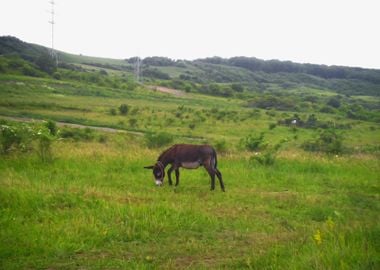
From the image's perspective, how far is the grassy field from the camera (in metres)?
7.00

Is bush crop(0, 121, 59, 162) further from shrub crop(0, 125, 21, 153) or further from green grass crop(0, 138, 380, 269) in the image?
green grass crop(0, 138, 380, 269)

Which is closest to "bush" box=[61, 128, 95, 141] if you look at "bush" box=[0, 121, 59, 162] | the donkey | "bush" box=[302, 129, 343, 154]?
"bush" box=[0, 121, 59, 162]

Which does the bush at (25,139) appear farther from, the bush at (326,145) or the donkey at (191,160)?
the bush at (326,145)

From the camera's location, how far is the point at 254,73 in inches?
6535

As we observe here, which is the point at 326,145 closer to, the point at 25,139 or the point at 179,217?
the point at 25,139

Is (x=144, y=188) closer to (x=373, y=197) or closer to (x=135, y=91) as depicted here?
(x=373, y=197)

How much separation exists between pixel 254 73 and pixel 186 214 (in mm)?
159997

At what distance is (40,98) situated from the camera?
163 feet

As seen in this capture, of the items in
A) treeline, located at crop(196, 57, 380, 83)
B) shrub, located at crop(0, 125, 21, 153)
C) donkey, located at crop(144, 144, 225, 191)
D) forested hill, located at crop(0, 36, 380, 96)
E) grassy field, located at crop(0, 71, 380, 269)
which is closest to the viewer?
grassy field, located at crop(0, 71, 380, 269)

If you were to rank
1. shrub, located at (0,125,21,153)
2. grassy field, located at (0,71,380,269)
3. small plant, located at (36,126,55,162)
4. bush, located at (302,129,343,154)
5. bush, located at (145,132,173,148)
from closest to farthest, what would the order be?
grassy field, located at (0,71,380,269)
small plant, located at (36,126,55,162)
shrub, located at (0,125,21,153)
bush, located at (145,132,173,148)
bush, located at (302,129,343,154)

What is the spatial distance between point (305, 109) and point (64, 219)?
68.5 metres

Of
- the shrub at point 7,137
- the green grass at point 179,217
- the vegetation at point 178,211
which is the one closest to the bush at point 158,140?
the vegetation at point 178,211

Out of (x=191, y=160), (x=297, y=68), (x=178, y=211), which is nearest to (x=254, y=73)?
(x=297, y=68)

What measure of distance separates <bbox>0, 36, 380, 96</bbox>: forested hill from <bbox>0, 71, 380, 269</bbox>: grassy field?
345 feet
